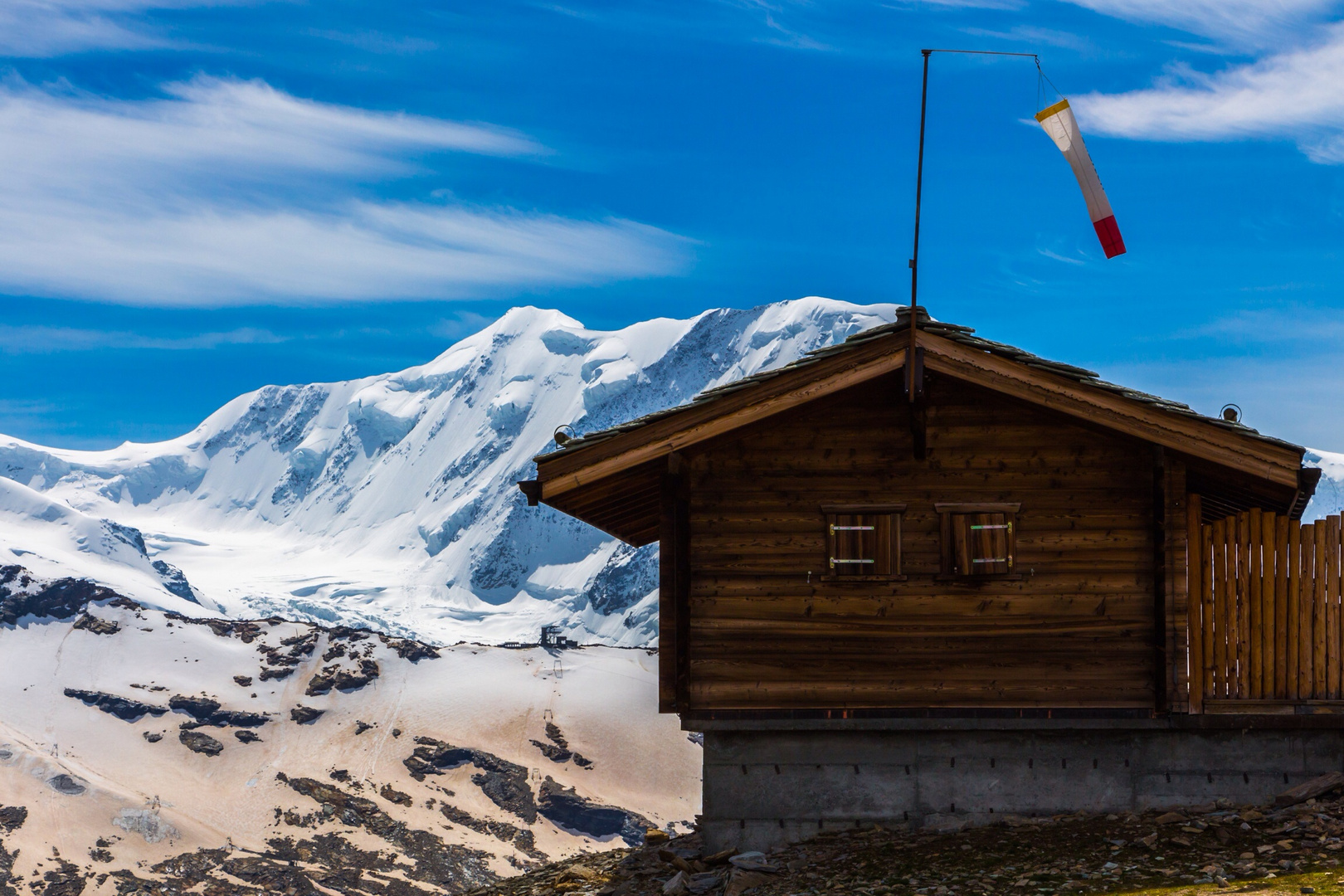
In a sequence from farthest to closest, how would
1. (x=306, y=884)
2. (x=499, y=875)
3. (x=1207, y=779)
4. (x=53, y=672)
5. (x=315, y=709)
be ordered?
1. (x=53, y=672)
2. (x=315, y=709)
3. (x=499, y=875)
4. (x=306, y=884)
5. (x=1207, y=779)

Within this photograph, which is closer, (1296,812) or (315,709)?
(1296,812)

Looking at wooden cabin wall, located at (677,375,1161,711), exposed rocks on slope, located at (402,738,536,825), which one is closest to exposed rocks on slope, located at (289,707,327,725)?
exposed rocks on slope, located at (402,738,536,825)

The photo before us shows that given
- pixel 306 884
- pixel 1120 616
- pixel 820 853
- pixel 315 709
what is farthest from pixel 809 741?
pixel 315 709

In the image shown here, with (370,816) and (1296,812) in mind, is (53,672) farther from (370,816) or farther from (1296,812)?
(1296,812)

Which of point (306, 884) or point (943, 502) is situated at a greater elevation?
point (943, 502)

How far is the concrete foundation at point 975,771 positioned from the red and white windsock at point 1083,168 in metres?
4.98

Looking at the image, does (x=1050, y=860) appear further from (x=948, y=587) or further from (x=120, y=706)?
(x=120, y=706)

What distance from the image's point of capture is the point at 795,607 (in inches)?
533

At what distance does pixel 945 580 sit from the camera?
1348cm

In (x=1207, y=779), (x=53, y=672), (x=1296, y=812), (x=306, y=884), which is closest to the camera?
(x=1296, y=812)

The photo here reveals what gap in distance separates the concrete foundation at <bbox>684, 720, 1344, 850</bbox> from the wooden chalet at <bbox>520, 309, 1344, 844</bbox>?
0.15 ft

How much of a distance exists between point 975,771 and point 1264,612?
353 centimetres

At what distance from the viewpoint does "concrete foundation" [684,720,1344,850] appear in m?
13.2

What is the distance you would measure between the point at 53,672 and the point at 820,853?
131m
